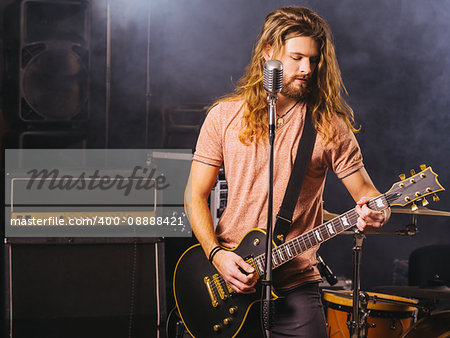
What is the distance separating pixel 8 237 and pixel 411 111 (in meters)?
3.41

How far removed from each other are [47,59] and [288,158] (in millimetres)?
2513

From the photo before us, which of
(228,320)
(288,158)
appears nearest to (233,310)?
(228,320)

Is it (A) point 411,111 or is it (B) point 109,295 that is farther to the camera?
(A) point 411,111

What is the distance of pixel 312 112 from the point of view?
2.27m

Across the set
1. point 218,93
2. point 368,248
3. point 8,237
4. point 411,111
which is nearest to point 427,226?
point 368,248

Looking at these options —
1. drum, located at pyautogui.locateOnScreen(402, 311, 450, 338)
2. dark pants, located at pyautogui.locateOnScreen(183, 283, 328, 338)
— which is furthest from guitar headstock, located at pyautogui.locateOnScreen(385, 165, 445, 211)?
drum, located at pyautogui.locateOnScreen(402, 311, 450, 338)

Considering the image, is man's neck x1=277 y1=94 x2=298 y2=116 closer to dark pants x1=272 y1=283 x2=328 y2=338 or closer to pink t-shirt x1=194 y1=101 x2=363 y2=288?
pink t-shirt x1=194 y1=101 x2=363 y2=288

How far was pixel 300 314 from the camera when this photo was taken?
2.11 meters

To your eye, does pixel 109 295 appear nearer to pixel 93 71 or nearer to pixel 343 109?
pixel 343 109

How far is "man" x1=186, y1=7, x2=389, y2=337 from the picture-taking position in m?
2.14

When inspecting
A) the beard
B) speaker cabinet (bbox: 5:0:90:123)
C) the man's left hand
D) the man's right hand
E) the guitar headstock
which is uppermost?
speaker cabinet (bbox: 5:0:90:123)

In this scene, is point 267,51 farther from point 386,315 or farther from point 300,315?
point 386,315

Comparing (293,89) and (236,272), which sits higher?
(293,89)

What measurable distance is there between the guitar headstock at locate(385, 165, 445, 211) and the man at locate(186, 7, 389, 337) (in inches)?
4.7
